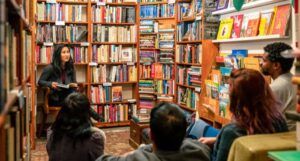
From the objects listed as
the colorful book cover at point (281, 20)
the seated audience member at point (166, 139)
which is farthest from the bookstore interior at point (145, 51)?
the seated audience member at point (166, 139)

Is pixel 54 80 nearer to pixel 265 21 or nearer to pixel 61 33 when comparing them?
pixel 61 33

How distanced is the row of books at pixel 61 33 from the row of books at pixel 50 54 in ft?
0.42

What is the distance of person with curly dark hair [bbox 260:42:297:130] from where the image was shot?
273 cm

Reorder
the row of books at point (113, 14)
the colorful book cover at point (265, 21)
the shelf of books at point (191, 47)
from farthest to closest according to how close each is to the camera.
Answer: the row of books at point (113, 14) → the shelf of books at point (191, 47) → the colorful book cover at point (265, 21)

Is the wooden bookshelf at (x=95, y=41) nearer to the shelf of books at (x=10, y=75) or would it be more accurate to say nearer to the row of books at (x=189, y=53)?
the row of books at (x=189, y=53)

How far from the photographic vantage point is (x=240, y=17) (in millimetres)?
4273

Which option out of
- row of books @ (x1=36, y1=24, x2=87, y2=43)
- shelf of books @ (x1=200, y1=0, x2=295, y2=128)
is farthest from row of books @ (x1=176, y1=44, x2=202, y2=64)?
row of books @ (x1=36, y1=24, x2=87, y2=43)

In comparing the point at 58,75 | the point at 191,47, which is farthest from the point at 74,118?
the point at 191,47

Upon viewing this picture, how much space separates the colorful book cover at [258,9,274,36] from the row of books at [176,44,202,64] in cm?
139

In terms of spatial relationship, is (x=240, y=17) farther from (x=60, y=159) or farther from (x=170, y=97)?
(x=60, y=159)

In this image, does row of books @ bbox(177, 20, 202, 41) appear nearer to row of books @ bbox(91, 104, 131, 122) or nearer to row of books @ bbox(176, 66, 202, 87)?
row of books @ bbox(176, 66, 202, 87)

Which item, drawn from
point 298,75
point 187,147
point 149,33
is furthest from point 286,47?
point 149,33

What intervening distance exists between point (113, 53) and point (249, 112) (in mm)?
4438

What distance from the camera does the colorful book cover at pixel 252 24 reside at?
12.8 feet
